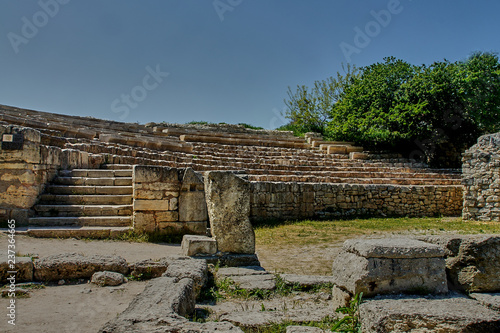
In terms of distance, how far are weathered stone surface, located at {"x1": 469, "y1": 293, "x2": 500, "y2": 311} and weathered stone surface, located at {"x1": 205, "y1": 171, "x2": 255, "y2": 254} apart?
3023 mm

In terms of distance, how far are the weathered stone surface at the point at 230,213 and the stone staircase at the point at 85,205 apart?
231 centimetres

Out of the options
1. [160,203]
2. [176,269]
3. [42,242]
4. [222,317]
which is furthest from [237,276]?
[42,242]

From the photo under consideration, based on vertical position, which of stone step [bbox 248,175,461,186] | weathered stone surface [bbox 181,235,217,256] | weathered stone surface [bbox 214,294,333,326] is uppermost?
stone step [bbox 248,175,461,186]

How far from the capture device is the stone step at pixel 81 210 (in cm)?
753

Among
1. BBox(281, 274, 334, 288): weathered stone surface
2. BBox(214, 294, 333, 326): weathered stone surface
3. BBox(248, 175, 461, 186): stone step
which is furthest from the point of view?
BBox(248, 175, 461, 186): stone step

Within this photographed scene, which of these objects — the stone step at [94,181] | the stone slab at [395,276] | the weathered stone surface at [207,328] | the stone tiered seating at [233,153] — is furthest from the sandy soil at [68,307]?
the stone tiered seating at [233,153]

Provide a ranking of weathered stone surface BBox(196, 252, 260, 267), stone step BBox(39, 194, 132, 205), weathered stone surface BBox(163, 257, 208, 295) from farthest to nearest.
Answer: stone step BBox(39, 194, 132, 205), weathered stone surface BBox(196, 252, 260, 267), weathered stone surface BBox(163, 257, 208, 295)

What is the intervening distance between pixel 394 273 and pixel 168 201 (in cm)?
476

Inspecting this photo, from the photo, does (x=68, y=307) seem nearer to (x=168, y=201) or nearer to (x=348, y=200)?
(x=168, y=201)

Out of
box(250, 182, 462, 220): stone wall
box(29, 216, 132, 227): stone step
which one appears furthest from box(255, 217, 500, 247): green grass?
box(29, 216, 132, 227): stone step

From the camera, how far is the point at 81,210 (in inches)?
302

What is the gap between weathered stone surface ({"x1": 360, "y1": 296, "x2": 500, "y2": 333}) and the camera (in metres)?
2.96

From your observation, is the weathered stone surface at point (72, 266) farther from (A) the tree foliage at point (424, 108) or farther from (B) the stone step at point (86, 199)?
(A) the tree foliage at point (424, 108)

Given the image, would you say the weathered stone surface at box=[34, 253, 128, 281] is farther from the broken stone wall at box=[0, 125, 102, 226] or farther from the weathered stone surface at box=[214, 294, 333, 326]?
the broken stone wall at box=[0, 125, 102, 226]
